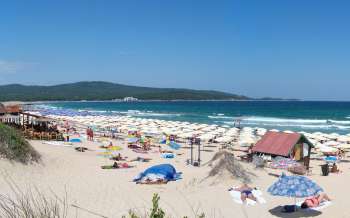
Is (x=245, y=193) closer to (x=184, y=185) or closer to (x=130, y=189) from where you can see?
(x=184, y=185)

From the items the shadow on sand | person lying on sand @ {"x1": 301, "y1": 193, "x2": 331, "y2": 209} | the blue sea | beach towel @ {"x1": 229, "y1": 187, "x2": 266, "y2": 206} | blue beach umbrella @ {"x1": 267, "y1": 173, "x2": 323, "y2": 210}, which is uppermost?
blue beach umbrella @ {"x1": 267, "y1": 173, "x2": 323, "y2": 210}

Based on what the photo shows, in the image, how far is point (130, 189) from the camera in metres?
14.6

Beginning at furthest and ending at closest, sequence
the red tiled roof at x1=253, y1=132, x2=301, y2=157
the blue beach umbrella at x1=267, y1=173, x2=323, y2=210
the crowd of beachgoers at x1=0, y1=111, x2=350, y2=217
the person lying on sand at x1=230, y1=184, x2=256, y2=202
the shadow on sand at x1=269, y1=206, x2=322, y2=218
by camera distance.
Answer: the red tiled roof at x1=253, y1=132, x2=301, y2=157 → the person lying on sand at x1=230, y1=184, x2=256, y2=202 → the crowd of beachgoers at x1=0, y1=111, x2=350, y2=217 → the shadow on sand at x1=269, y1=206, x2=322, y2=218 → the blue beach umbrella at x1=267, y1=173, x2=323, y2=210

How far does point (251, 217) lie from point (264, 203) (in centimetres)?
152

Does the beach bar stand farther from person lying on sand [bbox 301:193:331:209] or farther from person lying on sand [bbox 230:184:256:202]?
person lying on sand [bbox 301:193:331:209]

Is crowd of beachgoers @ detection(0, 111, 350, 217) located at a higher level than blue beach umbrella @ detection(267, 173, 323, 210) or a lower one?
lower

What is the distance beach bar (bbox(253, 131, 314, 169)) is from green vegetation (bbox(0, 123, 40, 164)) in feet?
34.2

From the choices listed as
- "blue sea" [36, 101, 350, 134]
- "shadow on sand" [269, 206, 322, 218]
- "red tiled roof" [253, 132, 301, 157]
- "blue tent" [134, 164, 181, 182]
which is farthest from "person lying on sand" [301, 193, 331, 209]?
"blue sea" [36, 101, 350, 134]

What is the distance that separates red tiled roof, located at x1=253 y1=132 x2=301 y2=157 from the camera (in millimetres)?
19078

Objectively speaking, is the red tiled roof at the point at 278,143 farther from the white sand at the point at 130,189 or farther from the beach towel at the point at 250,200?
the beach towel at the point at 250,200

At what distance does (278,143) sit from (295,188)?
9088mm

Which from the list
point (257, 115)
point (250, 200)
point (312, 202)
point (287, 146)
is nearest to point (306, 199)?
point (312, 202)

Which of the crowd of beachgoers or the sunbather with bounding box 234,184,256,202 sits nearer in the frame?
the crowd of beachgoers

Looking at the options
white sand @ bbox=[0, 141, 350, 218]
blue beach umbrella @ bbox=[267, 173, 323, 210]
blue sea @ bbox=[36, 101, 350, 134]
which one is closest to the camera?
blue beach umbrella @ bbox=[267, 173, 323, 210]
